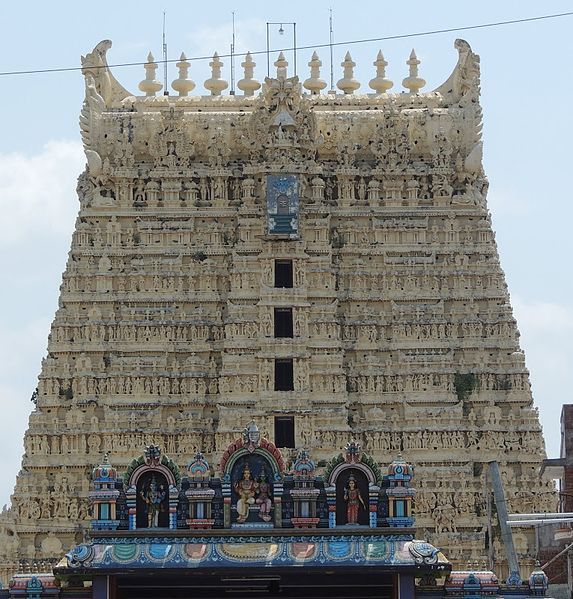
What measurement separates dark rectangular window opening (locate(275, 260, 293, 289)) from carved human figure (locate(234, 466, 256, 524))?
86.8 feet

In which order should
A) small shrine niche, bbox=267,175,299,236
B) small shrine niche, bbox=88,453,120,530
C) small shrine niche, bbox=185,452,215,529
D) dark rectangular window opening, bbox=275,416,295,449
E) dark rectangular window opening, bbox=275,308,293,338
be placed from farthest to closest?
small shrine niche, bbox=267,175,299,236
dark rectangular window opening, bbox=275,308,293,338
dark rectangular window opening, bbox=275,416,295,449
small shrine niche, bbox=185,452,215,529
small shrine niche, bbox=88,453,120,530

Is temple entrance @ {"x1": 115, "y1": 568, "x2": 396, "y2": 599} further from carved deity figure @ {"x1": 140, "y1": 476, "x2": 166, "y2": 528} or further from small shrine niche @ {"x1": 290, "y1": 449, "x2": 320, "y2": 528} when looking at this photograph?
carved deity figure @ {"x1": 140, "y1": 476, "x2": 166, "y2": 528}

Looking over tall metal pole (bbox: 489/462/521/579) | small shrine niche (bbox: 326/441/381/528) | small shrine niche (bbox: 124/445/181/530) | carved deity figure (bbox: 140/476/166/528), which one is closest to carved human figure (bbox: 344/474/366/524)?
small shrine niche (bbox: 326/441/381/528)

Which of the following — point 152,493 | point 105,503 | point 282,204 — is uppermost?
point 282,204

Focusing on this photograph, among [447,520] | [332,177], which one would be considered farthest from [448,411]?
[332,177]

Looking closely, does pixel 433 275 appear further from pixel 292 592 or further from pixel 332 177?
pixel 292 592

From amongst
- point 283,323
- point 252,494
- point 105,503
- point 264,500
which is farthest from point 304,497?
point 283,323

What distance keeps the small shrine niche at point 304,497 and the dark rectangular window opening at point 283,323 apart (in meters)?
24.4

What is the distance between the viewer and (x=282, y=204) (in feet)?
347

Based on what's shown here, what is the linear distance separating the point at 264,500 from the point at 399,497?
4.64m

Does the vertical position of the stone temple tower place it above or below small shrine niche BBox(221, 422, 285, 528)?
above

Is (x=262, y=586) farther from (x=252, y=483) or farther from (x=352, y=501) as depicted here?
A: (x=352, y=501)

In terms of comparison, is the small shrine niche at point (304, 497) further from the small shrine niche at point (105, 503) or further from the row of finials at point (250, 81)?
the row of finials at point (250, 81)

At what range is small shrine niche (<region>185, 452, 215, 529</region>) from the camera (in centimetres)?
7938
